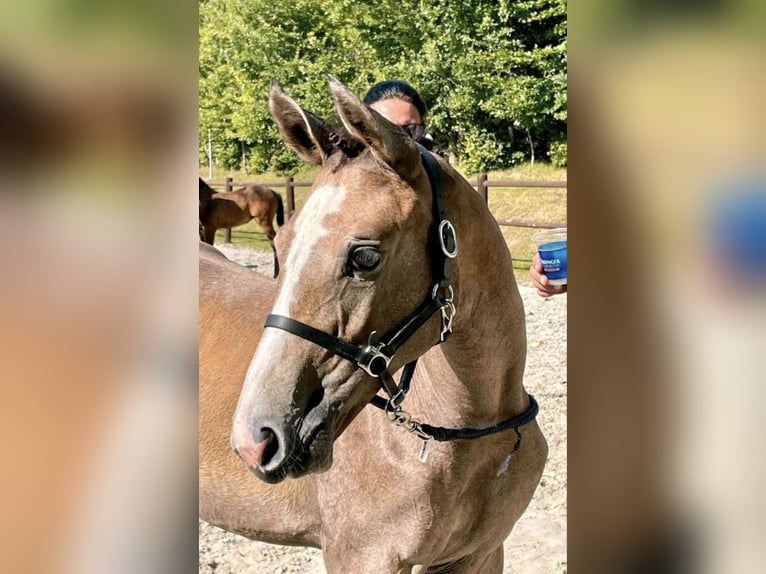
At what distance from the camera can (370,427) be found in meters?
1.74

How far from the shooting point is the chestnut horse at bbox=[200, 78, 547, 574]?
47.4 inches

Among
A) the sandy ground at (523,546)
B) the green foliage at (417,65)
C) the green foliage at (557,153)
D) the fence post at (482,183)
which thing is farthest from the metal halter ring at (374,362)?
the fence post at (482,183)

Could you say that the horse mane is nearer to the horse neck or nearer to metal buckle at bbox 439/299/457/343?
the horse neck

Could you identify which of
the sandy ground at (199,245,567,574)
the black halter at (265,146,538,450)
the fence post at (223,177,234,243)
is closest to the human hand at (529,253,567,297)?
the black halter at (265,146,538,450)

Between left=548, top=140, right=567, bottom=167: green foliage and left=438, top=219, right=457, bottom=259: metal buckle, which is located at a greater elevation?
left=548, top=140, right=567, bottom=167: green foliage

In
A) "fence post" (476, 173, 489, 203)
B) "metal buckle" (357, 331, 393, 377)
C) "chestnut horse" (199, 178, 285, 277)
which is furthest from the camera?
"chestnut horse" (199, 178, 285, 277)

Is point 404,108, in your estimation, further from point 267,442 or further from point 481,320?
point 267,442

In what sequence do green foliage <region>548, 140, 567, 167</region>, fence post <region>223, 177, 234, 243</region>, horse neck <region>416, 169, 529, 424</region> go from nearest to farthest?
horse neck <region>416, 169, 529, 424</region>, green foliage <region>548, 140, 567, 167</region>, fence post <region>223, 177, 234, 243</region>

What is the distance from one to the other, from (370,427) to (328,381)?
1.77ft
